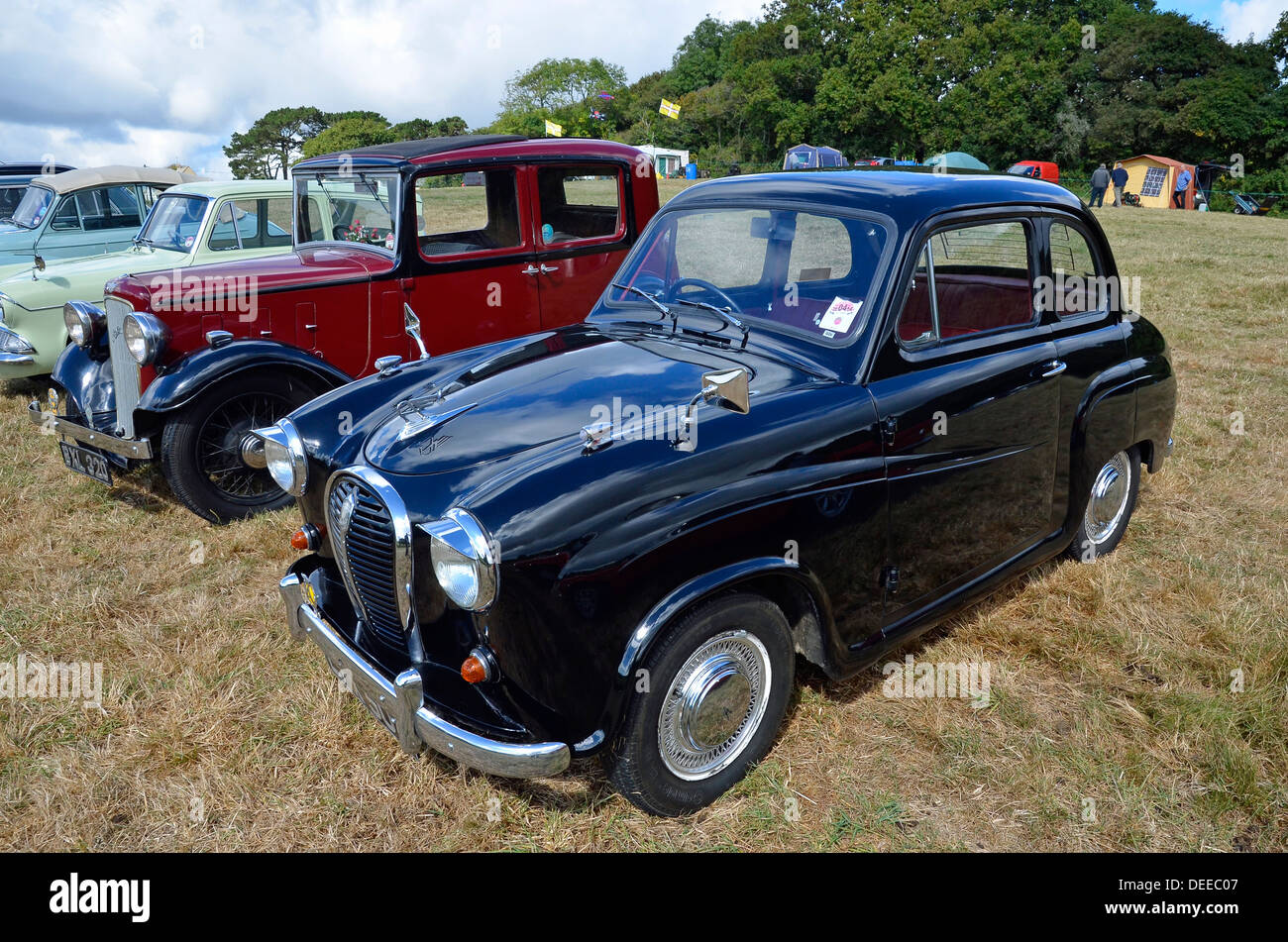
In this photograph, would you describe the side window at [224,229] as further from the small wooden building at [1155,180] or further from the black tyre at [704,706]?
the small wooden building at [1155,180]

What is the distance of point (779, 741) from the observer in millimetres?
3100

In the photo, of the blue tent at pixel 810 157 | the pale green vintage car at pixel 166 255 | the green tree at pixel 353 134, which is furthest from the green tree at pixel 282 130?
the pale green vintage car at pixel 166 255

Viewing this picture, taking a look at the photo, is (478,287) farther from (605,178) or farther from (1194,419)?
(1194,419)

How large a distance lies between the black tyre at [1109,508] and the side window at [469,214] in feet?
12.4

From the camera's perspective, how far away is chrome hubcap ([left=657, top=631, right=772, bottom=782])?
2529mm

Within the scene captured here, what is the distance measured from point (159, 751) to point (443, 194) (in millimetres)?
3813

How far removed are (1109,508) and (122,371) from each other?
218 inches

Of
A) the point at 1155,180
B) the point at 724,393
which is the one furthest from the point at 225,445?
the point at 1155,180

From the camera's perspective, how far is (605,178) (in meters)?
6.21

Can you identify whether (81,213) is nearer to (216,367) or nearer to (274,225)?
(274,225)

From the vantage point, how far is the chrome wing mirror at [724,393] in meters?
2.61

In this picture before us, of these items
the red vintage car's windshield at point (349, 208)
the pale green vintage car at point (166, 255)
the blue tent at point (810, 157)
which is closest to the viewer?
the red vintage car's windshield at point (349, 208)

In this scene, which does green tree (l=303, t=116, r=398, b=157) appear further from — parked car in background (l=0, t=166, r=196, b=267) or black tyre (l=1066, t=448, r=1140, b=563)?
black tyre (l=1066, t=448, r=1140, b=563)
